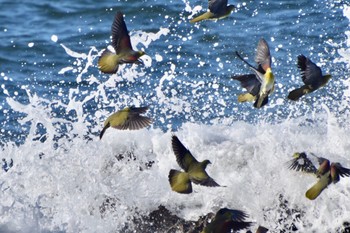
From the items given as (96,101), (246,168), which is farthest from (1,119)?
(246,168)

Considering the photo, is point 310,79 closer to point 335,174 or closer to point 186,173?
point 335,174

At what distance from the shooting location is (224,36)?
11.4m

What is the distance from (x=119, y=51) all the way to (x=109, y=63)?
0.32 ft

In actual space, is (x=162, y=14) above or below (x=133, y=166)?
below

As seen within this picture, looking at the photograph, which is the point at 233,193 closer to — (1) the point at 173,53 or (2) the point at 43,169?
(2) the point at 43,169

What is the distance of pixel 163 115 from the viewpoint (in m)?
9.12

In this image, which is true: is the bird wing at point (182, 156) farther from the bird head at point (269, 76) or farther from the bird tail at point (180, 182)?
the bird head at point (269, 76)

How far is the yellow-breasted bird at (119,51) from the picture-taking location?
18.9ft

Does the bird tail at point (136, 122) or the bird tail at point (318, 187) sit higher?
the bird tail at point (136, 122)

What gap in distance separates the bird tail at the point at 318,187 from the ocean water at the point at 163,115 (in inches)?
11.6

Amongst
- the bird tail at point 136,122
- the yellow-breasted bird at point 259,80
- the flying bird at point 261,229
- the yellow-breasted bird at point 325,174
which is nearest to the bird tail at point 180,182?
the bird tail at point 136,122

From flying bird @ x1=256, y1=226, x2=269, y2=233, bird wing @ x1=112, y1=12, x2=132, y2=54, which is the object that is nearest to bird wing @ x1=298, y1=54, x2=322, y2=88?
flying bird @ x1=256, y1=226, x2=269, y2=233

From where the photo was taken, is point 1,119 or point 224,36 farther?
point 224,36

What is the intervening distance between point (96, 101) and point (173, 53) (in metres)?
1.61
